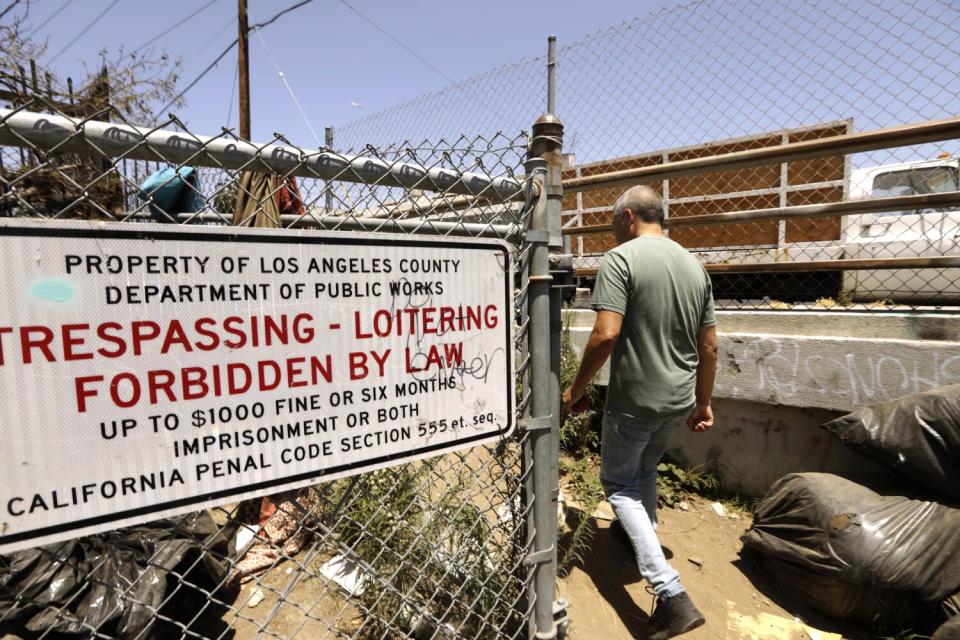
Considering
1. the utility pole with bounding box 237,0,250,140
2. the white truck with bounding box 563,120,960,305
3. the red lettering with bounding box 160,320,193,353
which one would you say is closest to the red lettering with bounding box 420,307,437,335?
the red lettering with bounding box 160,320,193,353

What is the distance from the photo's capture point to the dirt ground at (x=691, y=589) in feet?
7.52

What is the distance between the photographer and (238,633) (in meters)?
2.28

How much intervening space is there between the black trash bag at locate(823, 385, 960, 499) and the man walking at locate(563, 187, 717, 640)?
0.82 metres

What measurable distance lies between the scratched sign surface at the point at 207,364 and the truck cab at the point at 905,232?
498 centimetres

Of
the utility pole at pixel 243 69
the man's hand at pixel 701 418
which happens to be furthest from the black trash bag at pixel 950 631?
the utility pole at pixel 243 69

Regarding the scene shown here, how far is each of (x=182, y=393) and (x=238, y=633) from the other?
187 centimetres

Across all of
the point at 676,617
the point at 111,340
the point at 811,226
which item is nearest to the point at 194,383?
the point at 111,340

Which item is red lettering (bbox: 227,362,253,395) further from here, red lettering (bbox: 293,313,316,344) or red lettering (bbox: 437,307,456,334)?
red lettering (bbox: 437,307,456,334)

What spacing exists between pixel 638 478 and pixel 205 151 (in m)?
2.36

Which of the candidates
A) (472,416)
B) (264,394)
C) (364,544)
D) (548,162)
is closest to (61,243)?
(264,394)

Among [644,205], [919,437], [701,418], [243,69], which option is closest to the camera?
[919,437]

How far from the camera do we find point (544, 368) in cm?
162

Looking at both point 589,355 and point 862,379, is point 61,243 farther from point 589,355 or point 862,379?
point 862,379

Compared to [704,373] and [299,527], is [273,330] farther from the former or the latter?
[704,373]
